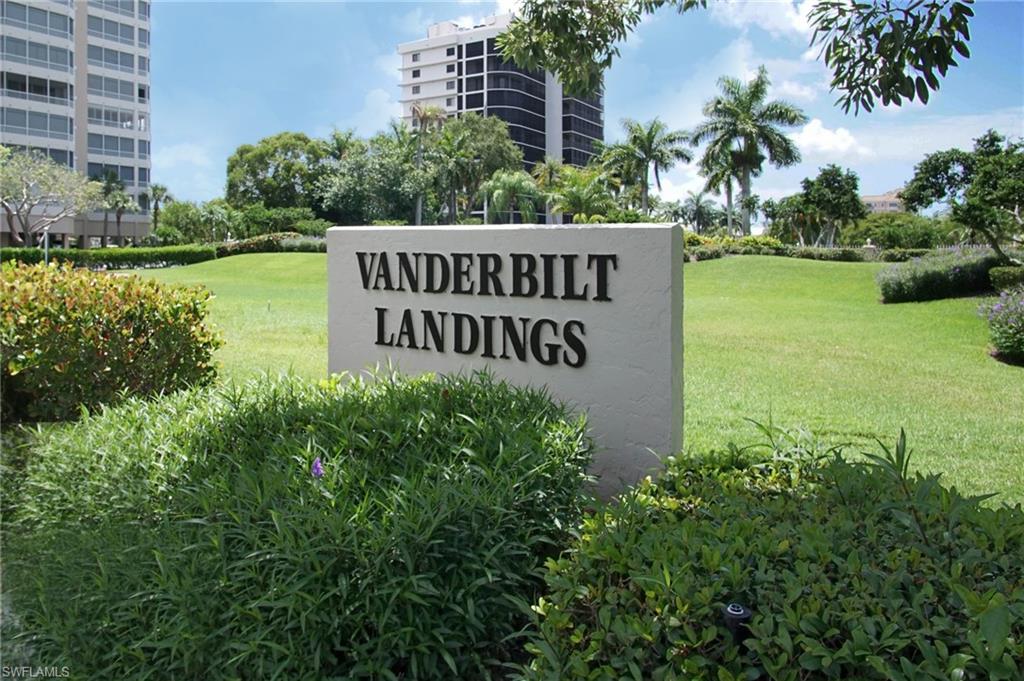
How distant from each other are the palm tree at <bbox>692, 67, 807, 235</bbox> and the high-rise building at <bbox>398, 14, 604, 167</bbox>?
4067 cm

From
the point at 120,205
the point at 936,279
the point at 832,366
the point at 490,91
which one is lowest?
the point at 832,366

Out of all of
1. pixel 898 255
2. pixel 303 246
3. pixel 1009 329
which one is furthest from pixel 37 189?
pixel 1009 329

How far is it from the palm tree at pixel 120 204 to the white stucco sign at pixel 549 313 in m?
56.5

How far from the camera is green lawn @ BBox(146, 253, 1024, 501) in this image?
6.64 meters

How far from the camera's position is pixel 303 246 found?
36.6 metres

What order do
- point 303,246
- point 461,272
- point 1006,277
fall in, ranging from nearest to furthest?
point 461,272 < point 1006,277 < point 303,246

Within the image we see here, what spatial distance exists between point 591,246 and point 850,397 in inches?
188

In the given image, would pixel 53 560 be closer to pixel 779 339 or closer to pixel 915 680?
pixel 915 680

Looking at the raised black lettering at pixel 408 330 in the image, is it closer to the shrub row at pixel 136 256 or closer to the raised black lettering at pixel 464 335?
the raised black lettering at pixel 464 335

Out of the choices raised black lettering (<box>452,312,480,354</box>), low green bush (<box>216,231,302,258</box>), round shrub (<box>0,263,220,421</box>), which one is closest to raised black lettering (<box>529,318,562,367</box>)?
raised black lettering (<box>452,312,480,354</box>)

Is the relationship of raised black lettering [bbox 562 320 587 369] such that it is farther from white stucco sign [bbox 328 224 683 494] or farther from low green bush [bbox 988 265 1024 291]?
low green bush [bbox 988 265 1024 291]

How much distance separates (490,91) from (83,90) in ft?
138

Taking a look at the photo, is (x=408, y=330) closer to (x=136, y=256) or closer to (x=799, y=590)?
(x=799, y=590)

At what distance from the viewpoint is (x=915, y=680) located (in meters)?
1.69
